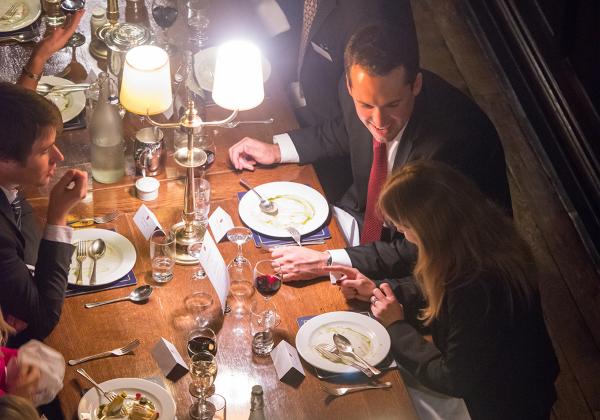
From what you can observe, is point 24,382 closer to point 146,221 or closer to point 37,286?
point 37,286

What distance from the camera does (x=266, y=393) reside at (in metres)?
2.71

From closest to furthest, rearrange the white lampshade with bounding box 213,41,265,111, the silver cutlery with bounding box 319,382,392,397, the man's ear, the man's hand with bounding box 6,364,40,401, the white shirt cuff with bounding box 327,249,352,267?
1. the man's hand with bounding box 6,364,40,401
2. the silver cutlery with bounding box 319,382,392,397
3. the white lampshade with bounding box 213,41,265,111
4. the white shirt cuff with bounding box 327,249,352,267
5. the man's ear

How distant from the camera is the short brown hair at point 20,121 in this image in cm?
277

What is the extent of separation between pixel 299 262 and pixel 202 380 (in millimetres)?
578

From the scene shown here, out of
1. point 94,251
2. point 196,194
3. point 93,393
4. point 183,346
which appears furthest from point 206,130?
point 93,393

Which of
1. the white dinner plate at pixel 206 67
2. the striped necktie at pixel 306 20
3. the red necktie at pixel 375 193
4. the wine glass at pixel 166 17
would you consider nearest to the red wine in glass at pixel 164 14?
the wine glass at pixel 166 17

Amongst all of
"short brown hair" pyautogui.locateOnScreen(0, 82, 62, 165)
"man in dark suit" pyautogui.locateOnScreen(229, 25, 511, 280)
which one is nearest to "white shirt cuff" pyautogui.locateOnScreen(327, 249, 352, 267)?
"man in dark suit" pyautogui.locateOnScreen(229, 25, 511, 280)

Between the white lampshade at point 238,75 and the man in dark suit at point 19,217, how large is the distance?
0.53 metres

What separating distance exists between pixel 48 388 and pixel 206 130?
4.53 ft

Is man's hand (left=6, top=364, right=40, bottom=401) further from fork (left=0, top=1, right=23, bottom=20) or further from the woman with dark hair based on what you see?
fork (left=0, top=1, right=23, bottom=20)

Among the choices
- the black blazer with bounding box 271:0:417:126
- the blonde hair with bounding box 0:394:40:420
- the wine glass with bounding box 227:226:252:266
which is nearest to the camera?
the blonde hair with bounding box 0:394:40:420

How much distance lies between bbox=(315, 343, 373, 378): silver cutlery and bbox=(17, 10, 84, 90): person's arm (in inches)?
61.6

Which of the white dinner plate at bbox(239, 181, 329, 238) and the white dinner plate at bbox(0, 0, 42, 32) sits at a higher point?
the white dinner plate at bbox(0, 0, 42, 32)

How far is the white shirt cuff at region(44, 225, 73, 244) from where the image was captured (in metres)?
2.87
